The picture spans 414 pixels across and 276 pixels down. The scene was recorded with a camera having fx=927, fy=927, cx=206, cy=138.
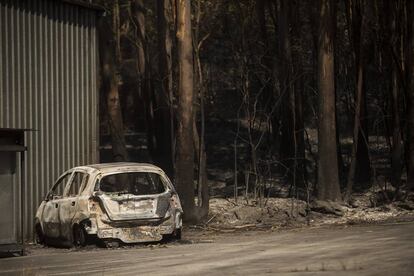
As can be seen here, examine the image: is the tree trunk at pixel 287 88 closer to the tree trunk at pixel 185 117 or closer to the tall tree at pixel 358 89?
the tall tree at pixel 358 89

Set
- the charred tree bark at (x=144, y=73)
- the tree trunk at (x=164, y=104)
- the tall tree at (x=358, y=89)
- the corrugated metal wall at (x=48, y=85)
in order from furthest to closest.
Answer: the charred tree bark at (x=144, y=73), the tree trunk at (x=164, y=104), the tall tree at (x=358, y=89), the corrugated metal wall at (x=48, y=85)

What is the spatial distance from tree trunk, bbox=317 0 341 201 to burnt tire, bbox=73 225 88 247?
9.00 meters

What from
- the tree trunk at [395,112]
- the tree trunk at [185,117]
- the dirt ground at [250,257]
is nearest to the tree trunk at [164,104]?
the tree trunk at [395,112]

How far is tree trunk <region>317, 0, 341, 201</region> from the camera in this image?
24625 millimetres

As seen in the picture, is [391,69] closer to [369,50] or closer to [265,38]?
[369,50]

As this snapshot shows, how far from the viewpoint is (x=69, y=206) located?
17625 mm

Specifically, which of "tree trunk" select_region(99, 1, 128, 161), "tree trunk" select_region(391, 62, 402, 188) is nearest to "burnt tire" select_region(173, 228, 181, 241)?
"tree trunk" select_region(391, 62, 402, 188)

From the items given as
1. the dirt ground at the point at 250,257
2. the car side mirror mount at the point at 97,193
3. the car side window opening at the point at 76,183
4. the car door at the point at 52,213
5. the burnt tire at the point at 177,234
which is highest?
the car side window opening at the point at 76,183

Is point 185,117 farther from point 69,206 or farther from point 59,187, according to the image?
point 69,206

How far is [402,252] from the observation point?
553 inches

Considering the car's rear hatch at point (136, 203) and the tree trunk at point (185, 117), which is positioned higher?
the tree trunk at point (185, 117)

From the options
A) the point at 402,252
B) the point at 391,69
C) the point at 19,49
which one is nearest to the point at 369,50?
the point at 391,69

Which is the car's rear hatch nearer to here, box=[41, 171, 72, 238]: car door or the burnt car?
the burnt car

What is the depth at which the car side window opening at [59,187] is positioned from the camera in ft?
61.7
